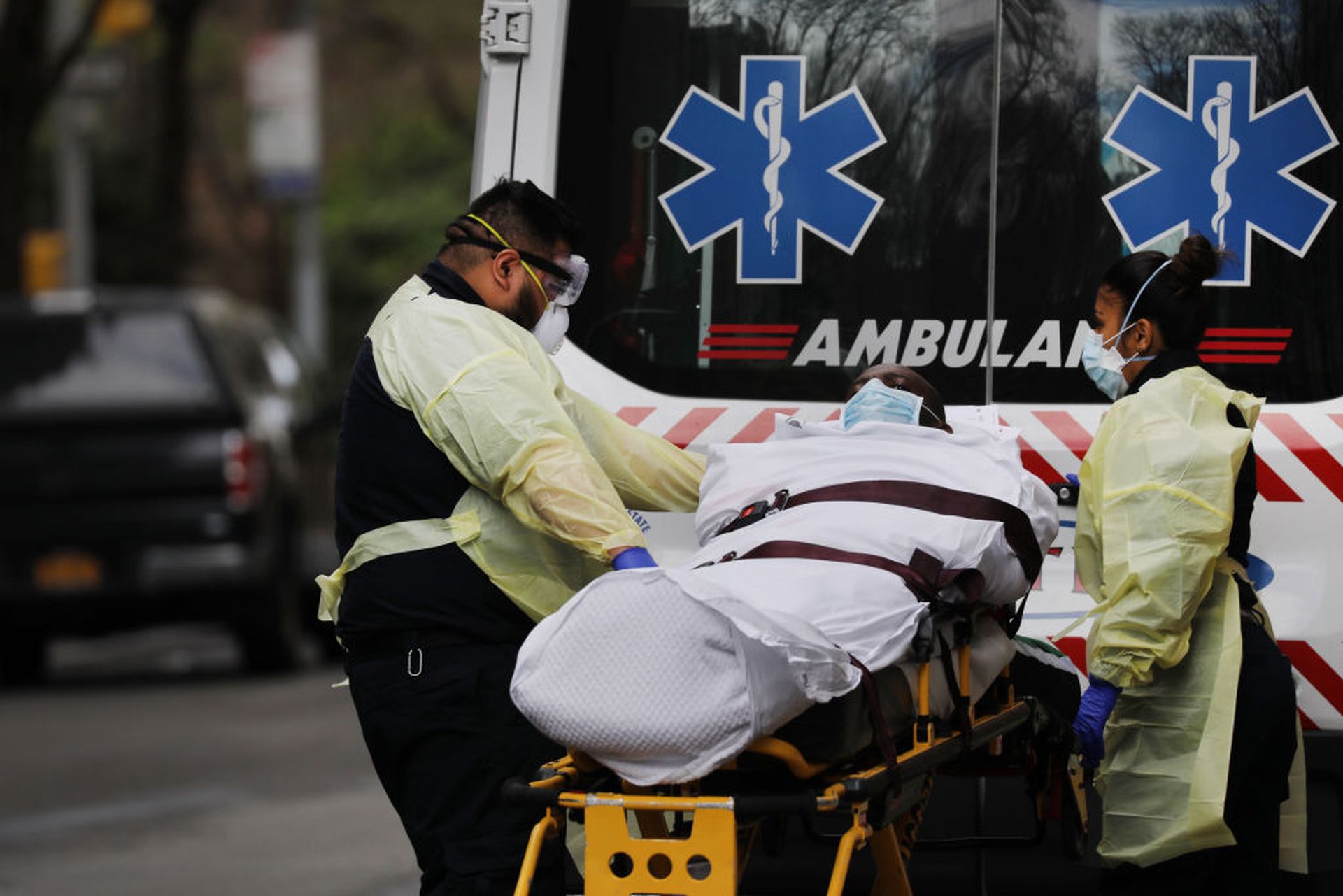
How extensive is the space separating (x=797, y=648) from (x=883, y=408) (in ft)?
3.04

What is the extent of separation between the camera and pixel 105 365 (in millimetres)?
13492

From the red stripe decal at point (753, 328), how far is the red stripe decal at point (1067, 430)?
58 cm

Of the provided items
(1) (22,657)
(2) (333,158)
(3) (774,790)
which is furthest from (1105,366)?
(2) (333,158)

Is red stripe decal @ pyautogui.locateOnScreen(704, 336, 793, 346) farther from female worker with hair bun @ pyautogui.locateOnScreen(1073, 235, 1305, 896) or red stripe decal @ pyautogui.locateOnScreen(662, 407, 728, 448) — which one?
female worker with hair bun @ pyautogui.locateOnScreen(1073, 235, 1305, 896)

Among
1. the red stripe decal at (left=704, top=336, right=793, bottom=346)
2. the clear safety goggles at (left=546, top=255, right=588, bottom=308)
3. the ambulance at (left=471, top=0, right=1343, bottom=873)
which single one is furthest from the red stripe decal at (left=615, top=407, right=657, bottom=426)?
the clear safety goggles at (left=546, top=255, right=588, bottom=308)

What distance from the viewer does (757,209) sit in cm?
537

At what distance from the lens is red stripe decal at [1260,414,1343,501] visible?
16.9ft

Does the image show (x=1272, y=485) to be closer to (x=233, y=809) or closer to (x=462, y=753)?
(x=462, y=753)

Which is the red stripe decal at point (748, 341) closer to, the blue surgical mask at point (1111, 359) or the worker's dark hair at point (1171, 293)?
the blue surgical mask at point (1111, 359)

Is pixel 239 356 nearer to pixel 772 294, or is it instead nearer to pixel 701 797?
pixel 772 294

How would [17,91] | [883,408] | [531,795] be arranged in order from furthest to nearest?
[17,91]
[883,408]
[531,795]

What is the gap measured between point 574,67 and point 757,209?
1.85ft

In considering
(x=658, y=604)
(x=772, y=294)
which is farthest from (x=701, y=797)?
(x=772, y=294)

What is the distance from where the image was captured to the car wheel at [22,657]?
14.7 metres
